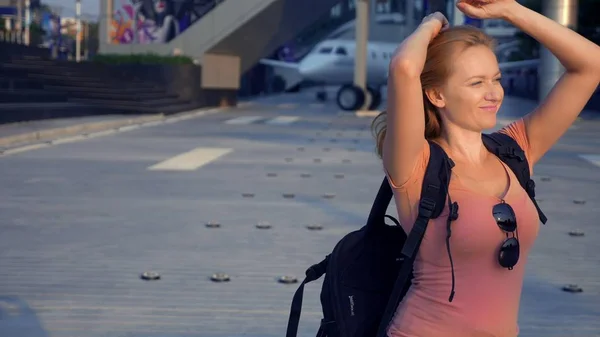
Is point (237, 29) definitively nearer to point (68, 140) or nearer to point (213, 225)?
point (68, 140)

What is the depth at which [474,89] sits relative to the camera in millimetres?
2719

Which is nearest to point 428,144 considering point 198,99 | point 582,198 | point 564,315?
point 564,315

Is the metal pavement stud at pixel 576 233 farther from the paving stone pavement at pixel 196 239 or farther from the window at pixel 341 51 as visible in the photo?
the window at pixel 341 51

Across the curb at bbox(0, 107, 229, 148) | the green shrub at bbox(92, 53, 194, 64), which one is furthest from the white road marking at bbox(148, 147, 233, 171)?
the green shrub at bbox(92, 53, 194, 64)

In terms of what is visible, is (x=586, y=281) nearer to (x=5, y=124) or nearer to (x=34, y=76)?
(x=5, y=124)

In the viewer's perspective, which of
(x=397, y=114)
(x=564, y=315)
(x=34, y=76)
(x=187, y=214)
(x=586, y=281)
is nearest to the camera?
(x=397, y=114)

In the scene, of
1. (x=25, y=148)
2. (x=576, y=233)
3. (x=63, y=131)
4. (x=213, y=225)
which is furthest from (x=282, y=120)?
(x=576, y=233)

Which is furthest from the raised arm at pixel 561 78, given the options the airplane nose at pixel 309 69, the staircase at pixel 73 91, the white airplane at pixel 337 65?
the airplane nose at pixel 309 69

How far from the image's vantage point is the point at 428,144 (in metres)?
2.68

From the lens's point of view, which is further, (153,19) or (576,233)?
(153,19)

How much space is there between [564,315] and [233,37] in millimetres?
32415

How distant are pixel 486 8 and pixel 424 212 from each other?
0.57 meters

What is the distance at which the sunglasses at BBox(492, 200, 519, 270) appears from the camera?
2.57 metres

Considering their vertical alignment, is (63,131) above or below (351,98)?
above
